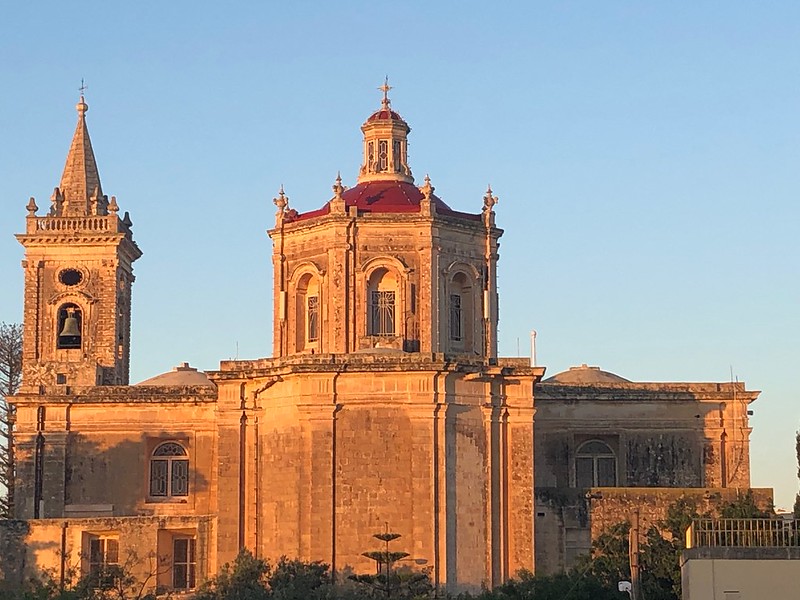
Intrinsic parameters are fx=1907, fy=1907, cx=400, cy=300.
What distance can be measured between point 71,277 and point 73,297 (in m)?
0.70

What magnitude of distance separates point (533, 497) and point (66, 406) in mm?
15089

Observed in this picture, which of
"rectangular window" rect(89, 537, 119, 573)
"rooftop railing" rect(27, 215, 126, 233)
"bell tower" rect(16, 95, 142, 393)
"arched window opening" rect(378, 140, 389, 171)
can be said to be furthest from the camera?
"rooftop railing" rect(27, 215, 126, 233)

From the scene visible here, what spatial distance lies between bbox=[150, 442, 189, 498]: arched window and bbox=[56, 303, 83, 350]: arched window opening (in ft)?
22.2

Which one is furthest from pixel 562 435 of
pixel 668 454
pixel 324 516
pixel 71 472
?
pixel 71 472

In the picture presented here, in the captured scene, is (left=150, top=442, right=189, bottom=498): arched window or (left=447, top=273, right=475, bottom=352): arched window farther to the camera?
(left=150, top=442, right=189, bottom=498): arched window

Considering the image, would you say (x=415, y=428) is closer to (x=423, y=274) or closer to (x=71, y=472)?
(x=423, y=274)

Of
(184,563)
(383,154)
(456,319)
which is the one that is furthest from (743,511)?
(184,563)

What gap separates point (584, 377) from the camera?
60656 mm

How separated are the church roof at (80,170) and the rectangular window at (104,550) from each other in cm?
1468

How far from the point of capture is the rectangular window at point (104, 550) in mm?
52719

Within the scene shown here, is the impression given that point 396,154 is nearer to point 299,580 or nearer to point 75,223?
point 75,223

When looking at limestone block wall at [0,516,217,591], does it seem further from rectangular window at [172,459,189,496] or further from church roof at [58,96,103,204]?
→ church roof at [58,96,103,204]

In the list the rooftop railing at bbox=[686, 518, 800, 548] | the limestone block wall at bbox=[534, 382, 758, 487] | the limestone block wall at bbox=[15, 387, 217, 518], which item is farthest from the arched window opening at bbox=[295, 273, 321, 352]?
the rooftop railing at bbox=[686, 518, 800, 548]

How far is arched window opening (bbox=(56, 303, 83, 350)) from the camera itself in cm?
6188
